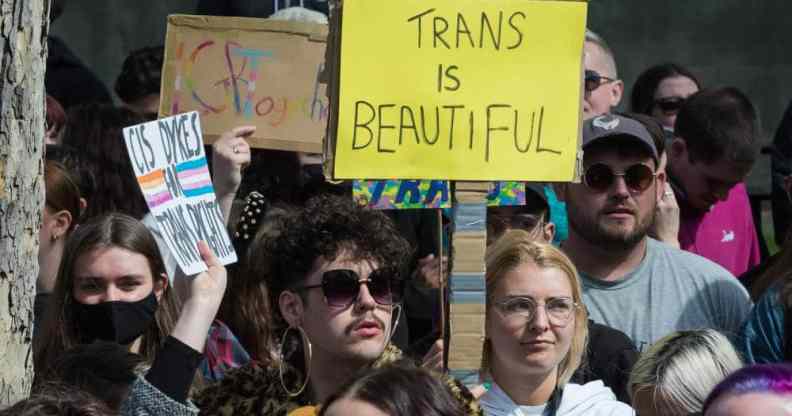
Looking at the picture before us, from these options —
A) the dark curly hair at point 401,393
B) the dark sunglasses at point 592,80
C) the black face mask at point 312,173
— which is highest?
the dark sunglasses at point 592,80

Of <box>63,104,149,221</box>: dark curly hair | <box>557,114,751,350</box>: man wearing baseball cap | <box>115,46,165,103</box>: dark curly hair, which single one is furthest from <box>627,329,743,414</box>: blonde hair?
<box>115,46,165,103</box>: dark curly hair

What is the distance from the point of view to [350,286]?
15.8 ft

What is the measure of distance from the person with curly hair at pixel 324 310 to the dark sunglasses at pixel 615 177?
1.37 metres

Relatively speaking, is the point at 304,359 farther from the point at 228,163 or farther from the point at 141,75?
the point at 141,75

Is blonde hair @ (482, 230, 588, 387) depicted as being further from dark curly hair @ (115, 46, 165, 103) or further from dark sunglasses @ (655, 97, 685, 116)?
dark curly hair @ (115, 46, 165, 103)

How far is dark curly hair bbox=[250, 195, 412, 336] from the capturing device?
488 cm

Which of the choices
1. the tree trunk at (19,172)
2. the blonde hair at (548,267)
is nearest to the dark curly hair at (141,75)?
the blonde hair at (548,267)

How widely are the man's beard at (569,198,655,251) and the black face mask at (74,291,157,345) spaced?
5.10 ft

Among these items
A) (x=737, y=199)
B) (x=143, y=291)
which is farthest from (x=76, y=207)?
(x=737, y=199)

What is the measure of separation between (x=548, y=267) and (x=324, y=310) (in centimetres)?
78

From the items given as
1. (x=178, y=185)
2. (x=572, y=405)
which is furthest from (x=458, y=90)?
(x=572, y=405)

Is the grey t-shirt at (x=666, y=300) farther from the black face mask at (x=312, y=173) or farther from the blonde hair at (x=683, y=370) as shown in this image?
the black face mask at (x=312, y=173)

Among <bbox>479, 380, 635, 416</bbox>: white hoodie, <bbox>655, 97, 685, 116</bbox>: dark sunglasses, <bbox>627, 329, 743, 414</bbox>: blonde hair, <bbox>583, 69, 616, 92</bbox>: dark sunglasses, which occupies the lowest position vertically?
<bbox>479, 380, 635, 416</bbox>: white hoodie

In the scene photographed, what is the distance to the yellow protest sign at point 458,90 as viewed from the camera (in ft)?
16.1
